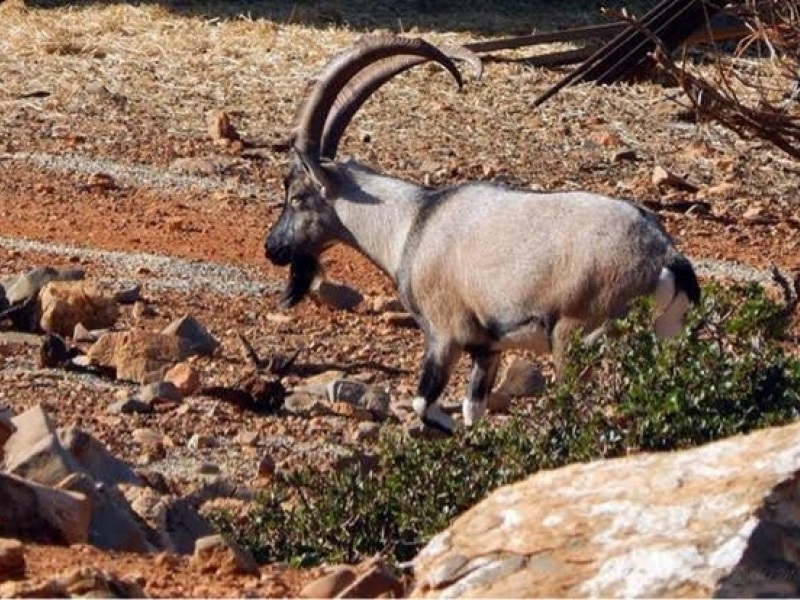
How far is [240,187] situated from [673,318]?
224 inches

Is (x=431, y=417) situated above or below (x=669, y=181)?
below

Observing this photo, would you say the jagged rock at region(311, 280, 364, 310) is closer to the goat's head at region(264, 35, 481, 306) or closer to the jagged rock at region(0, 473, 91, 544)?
the goat's head at region(264, 35, 481, 306)

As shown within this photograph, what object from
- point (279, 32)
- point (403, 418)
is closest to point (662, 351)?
point (403, 418)

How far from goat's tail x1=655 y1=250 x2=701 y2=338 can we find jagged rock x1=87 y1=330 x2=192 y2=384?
246 cm

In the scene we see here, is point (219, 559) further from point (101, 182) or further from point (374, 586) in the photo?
point (101, 182)

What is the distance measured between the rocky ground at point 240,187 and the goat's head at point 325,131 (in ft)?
1.75

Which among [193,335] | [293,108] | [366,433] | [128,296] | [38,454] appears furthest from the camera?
[293,108]

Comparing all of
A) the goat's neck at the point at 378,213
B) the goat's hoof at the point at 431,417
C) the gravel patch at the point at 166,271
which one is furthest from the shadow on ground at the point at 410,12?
the goat's hoof at the point at 431,417

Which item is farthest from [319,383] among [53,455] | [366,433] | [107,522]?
[107,522]

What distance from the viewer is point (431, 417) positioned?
9.91 m

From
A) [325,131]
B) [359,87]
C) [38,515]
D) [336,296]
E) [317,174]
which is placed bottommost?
[336,296]

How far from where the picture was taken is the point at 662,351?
788 cm

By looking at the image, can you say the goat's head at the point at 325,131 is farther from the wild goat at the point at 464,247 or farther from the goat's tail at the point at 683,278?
the goat's tail at the point at 683,278

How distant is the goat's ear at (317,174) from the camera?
10633 mm
